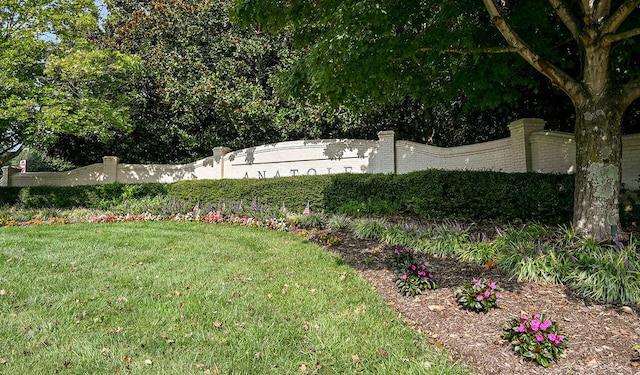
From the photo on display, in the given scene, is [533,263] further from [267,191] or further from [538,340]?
[267,191]

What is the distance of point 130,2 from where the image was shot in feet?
54.2

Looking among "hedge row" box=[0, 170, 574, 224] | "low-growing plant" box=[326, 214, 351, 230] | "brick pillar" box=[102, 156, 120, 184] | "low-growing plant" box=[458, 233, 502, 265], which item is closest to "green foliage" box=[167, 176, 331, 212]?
"hedge row" box=[0, 170, 574, 224]

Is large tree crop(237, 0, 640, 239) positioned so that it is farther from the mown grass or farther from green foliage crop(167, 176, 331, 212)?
green foliage crop(167, 176, 331, 212)

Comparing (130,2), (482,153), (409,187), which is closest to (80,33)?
(130,2)

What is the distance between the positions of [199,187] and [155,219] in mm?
1850

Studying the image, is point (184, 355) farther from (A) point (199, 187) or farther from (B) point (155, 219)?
(A) point (199, 187)

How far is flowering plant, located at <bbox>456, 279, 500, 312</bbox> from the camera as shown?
3184 mm

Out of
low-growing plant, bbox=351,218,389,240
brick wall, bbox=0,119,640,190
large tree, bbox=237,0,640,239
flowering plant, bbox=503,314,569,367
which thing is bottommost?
flowering plant, bbox=503,314,569,367

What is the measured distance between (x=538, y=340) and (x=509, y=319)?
0.54 m

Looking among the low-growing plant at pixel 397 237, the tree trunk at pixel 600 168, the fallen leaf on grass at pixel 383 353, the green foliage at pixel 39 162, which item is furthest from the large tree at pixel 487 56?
the green foliage at pixel 39 162

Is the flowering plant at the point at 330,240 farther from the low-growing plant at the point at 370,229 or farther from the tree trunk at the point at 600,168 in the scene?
the tree trunk at the point at 600,168

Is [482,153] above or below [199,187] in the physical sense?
above

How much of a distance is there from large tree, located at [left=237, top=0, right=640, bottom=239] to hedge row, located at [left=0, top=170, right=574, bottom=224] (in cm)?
141

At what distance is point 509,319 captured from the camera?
3035mm
